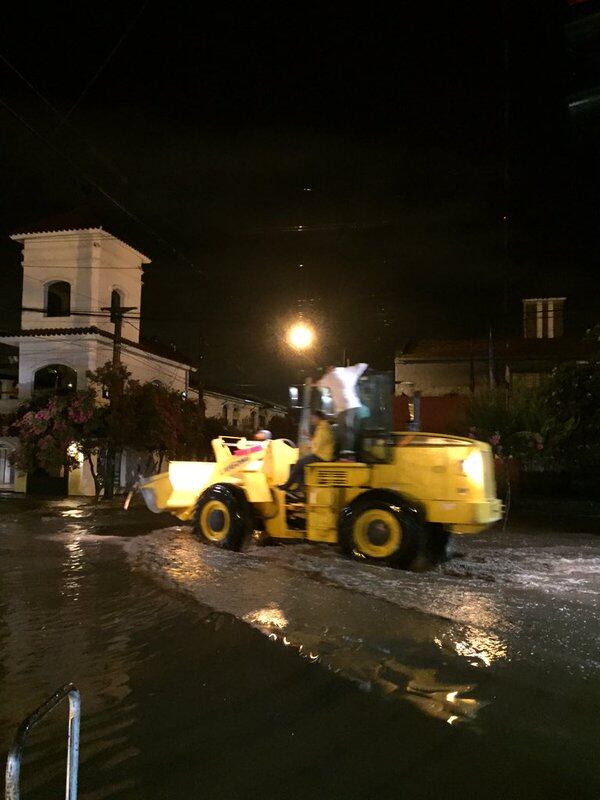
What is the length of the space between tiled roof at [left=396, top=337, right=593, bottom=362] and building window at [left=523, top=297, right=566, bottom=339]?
8.06 ft

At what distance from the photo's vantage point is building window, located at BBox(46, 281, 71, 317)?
1177 inches

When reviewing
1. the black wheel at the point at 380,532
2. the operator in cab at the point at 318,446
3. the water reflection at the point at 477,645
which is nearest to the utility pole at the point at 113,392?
the operator in cab at the point at 318,446

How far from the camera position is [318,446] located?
36.0 feet

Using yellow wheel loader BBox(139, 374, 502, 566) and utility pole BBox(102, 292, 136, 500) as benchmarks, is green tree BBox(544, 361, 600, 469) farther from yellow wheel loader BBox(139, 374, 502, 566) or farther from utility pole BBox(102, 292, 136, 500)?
utility pole BBox(102, 292, 136, 500)

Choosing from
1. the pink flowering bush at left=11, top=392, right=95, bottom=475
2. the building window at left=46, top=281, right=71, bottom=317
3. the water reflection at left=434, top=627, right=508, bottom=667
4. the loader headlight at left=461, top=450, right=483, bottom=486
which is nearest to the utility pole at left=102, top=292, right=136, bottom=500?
the pink flowering bush at left=11, top=392, right=95, bottom=475

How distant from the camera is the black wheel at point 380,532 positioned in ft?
32.4

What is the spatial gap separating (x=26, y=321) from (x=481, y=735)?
29.2 metres

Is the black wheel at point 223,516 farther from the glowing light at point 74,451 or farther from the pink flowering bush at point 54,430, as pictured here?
the glowing light at point 74,451

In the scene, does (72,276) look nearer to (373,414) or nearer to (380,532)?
(373,414)

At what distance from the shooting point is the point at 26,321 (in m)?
30.0

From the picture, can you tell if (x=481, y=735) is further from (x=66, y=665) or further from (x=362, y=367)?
(x=362, y=367)

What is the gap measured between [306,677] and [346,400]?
18.4ft

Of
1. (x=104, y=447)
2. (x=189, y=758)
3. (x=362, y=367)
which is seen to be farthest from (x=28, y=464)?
(x=189, y=758)

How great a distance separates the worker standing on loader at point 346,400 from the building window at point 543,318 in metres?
31.6
